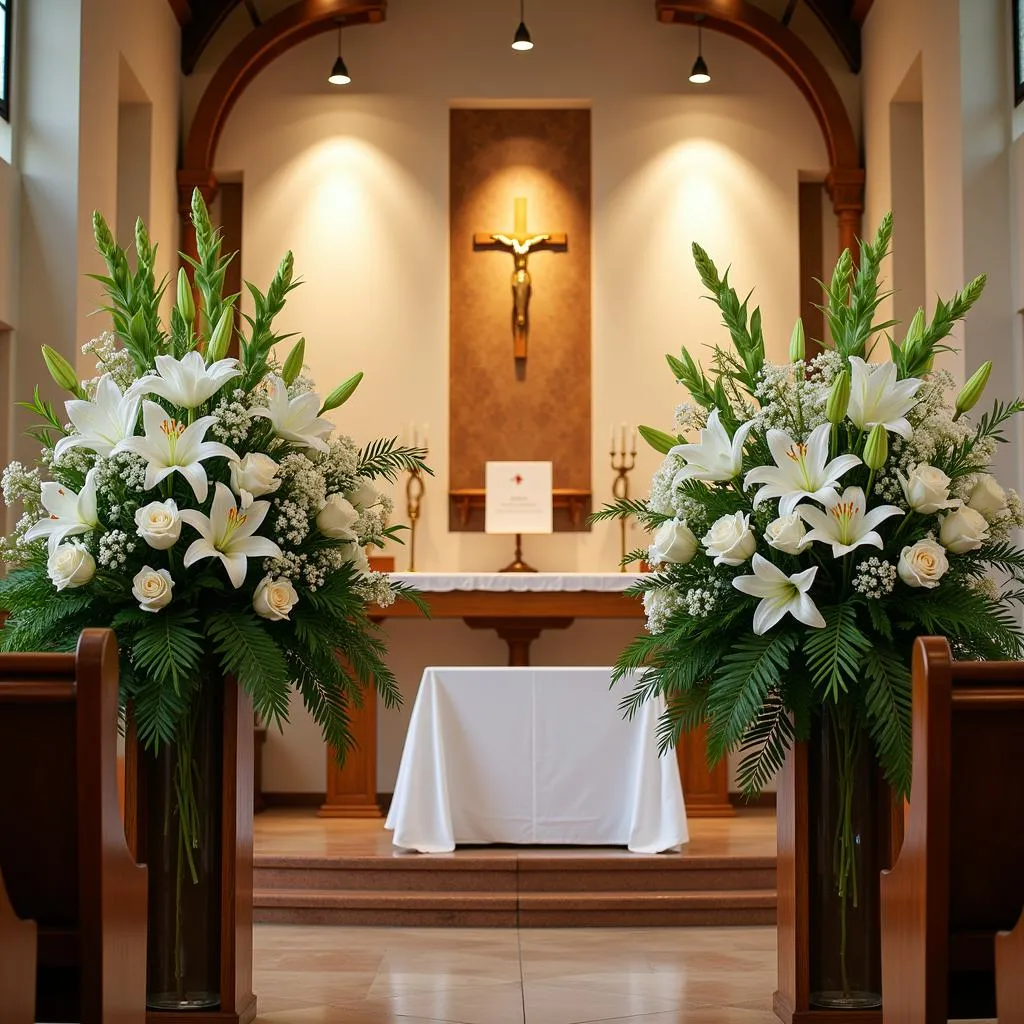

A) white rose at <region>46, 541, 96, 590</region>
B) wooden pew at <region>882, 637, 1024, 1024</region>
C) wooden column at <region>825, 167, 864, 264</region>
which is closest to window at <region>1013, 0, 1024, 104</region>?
wooden column at <region>825, 167, 864, 264</region>

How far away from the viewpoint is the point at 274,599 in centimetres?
284

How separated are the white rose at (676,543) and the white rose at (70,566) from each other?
1.13 metres

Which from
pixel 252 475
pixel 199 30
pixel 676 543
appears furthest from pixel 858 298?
pixel 199 30

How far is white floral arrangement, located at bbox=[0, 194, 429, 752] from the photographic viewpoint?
2.81m

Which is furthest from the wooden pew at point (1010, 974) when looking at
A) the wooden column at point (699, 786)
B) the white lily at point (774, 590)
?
the wooden column at point (699, 786)

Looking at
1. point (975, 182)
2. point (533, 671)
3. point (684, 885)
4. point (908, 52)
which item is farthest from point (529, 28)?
point (684, 885)

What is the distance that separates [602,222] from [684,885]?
12.7 feet

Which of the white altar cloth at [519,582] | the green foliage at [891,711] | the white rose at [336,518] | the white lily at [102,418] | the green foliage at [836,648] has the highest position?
the white lily at [102,418]

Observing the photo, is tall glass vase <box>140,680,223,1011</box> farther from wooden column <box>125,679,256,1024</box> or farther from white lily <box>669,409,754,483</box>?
white lily <box>669,409,754,483</box>

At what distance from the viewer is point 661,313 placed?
7582 millimetres

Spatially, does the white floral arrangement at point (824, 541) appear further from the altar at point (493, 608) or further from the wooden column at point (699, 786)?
the altar at point (493, 608)

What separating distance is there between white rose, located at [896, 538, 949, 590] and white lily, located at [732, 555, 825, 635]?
0.17 metres

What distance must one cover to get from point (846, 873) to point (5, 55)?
15.9ft

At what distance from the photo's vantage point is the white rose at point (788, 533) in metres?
2.72
